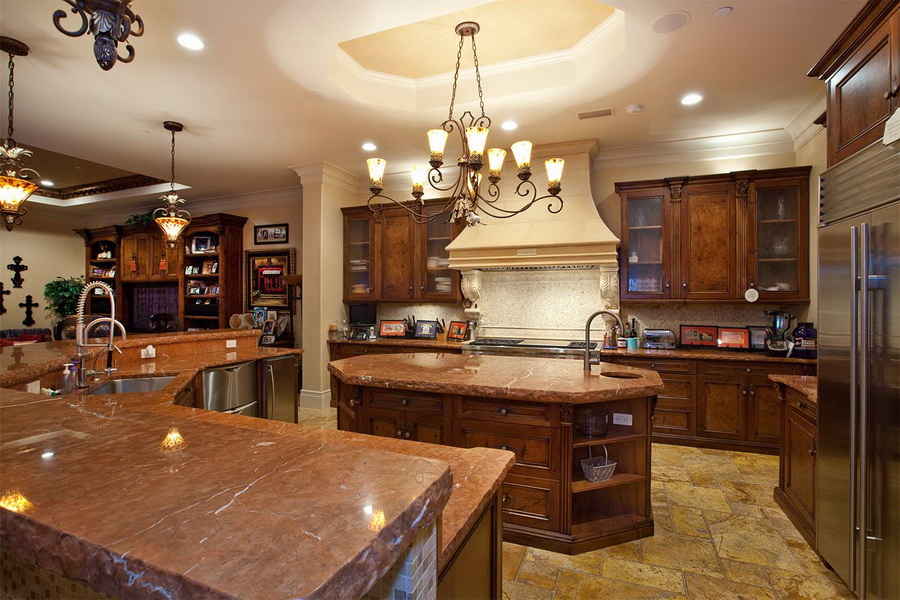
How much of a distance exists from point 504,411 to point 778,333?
3.32 metres

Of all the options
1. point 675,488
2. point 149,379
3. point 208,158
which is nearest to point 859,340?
point 675,488

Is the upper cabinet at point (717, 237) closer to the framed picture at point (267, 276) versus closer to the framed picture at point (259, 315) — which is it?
the framed picture at point (267, 276)

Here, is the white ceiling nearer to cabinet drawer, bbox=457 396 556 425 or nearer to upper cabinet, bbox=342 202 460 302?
upper cabinet, bbox=342 202 460 302

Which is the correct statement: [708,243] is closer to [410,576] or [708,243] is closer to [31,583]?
[410,576]

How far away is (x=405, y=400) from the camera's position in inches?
103

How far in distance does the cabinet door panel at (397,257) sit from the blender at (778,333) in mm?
3668

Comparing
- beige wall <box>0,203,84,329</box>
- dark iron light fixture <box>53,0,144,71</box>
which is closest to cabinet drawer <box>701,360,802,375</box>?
dark iron light fixture <box>53,0,144,71</box>

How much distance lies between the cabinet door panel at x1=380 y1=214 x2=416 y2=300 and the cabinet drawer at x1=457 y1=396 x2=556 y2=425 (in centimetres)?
299

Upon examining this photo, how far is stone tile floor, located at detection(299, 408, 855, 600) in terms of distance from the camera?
2059 millimetres

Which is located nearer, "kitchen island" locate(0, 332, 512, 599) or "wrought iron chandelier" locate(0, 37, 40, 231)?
"kitchen island" locate(0, 332, 512, 599)

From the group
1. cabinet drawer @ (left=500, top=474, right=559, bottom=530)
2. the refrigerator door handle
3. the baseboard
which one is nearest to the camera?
the refrigerator door handle

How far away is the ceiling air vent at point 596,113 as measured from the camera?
146 inches

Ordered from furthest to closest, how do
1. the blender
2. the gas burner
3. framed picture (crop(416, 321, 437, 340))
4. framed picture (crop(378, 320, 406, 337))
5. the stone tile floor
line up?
framed picture (crop(378, 320, 406, 337)) → framed picture (crop(416, 321, 437, 340)) → the gas burner → the blender → the stone tile floor

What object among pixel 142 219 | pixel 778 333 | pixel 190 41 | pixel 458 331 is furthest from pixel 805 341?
pixel 142 219
